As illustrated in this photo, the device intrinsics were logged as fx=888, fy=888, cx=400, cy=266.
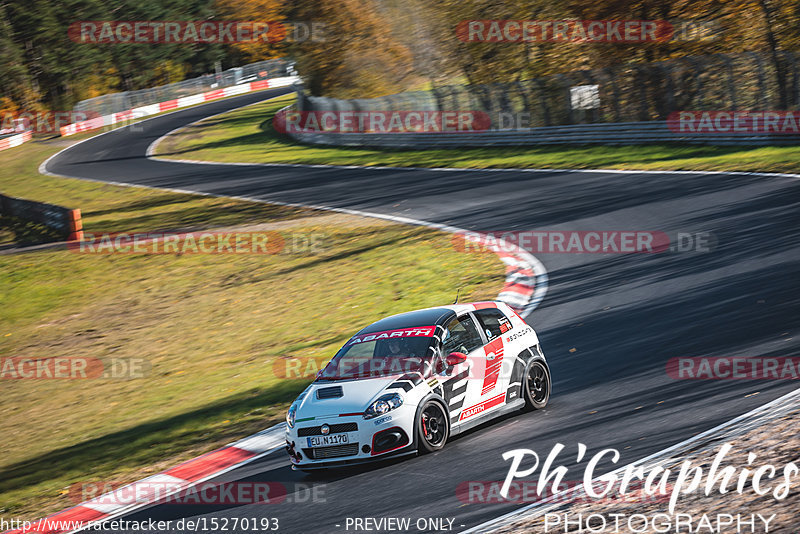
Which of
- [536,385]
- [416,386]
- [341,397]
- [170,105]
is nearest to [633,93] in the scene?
[536,385]

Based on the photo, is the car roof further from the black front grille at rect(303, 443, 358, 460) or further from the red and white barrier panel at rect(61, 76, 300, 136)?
the red and white barrier panel at rect(61, 76, 300, 136)

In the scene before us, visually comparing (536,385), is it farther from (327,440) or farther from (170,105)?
(170,105)

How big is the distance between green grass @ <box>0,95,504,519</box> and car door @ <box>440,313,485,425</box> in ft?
9.58

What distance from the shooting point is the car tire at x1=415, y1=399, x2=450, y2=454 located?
912 cm

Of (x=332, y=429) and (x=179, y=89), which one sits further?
(x=179, y=89)

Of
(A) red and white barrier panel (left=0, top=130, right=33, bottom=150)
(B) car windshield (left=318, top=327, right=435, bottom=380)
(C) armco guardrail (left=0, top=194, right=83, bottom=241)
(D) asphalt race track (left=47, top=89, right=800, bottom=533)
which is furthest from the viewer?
(A) red and white barrier panel (left=0, top=130, right=33, bottom=150)

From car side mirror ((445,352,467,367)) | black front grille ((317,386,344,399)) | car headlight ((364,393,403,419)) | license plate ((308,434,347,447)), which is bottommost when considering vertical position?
license plate ((308,434,347,447))

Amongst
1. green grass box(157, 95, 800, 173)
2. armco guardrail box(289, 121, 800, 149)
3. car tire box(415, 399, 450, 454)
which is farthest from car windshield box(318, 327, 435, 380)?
armco guardrail box(289, 121, 800, 149)

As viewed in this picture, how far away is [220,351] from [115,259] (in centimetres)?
948

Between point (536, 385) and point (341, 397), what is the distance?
2436 millimetres

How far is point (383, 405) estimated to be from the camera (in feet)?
29.8

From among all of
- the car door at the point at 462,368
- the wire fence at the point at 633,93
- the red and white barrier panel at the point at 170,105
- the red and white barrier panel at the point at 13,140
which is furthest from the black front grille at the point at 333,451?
the red and white barrier panel at the point at 170,105

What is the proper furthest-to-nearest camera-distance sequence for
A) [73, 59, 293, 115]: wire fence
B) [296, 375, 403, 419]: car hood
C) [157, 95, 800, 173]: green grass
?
1. [73, 59, 293, 115]: wire fence
2. [157, 95, 800, 173]: green grass
3. [296, 375, 403, 419]: car hood

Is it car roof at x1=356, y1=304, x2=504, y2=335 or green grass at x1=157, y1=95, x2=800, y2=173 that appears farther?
green grass at x1=157, y1=95, x2=800, y2=173
